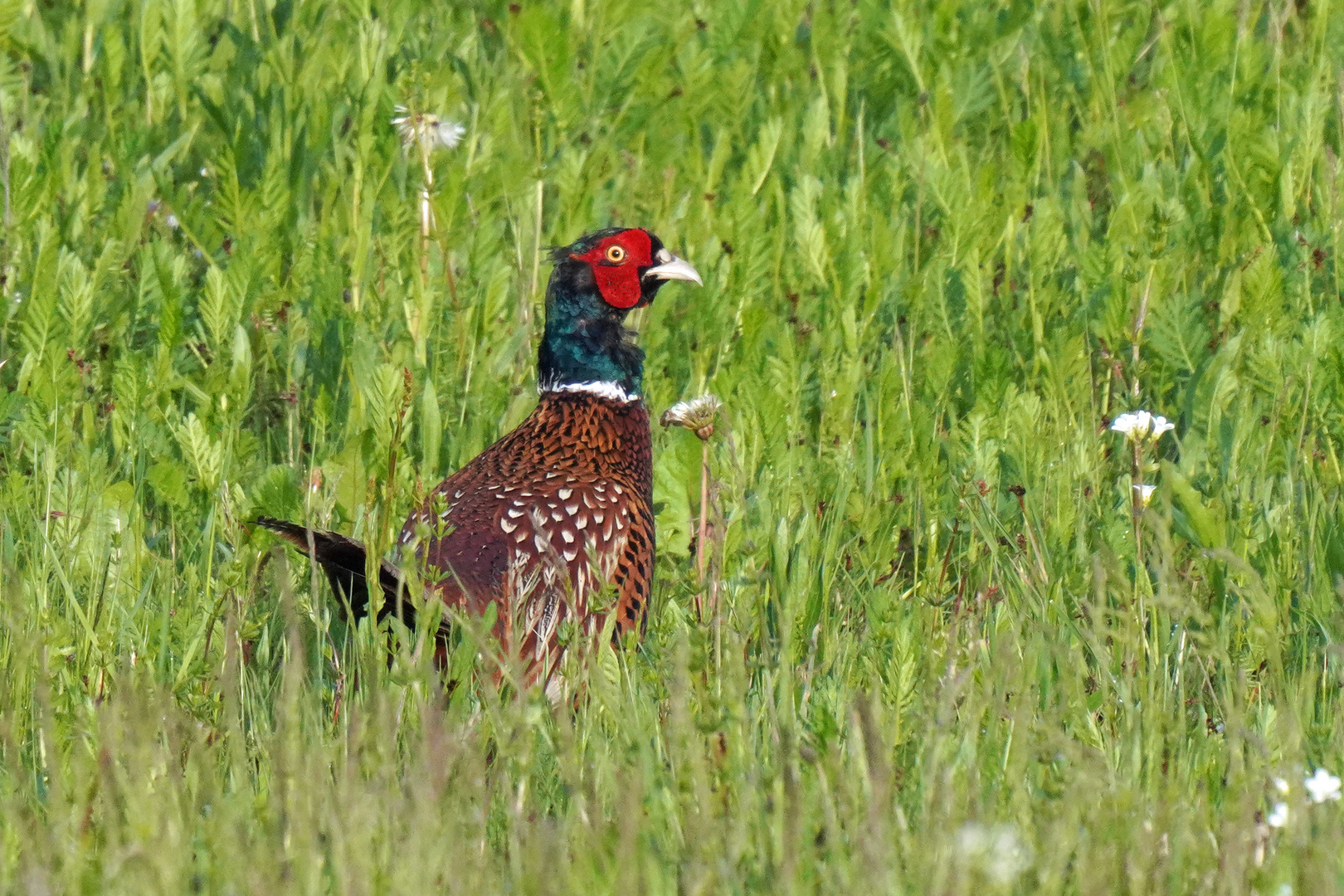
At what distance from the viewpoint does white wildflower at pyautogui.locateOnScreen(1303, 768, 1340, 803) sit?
9.38 ft

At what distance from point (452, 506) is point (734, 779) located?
1753 millimetres

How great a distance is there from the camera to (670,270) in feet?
16.5

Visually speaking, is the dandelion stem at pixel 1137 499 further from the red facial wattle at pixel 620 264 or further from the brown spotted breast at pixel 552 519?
the red facial wattle at pixel 620 264

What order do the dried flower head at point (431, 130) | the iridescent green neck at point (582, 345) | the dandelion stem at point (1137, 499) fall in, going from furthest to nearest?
the dried flower head at point (431, 130)
the iridescent green neck at point (582, 345)
the dandelion stem at point (1137, 499)

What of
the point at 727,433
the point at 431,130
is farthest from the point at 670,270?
the point at 431,130

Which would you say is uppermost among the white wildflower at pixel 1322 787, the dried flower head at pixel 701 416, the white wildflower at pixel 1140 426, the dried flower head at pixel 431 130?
the dried flower head at pixel 431 130

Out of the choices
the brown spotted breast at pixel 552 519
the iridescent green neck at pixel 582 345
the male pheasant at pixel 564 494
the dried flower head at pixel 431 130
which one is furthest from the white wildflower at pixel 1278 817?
the dried flower head at pixel 431 130

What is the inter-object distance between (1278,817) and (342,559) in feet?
6.25

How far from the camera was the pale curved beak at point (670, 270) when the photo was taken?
5009 mm

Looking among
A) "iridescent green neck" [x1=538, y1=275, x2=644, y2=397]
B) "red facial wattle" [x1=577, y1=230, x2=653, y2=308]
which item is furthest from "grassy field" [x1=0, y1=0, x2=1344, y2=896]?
"red facial wattle" [x1=577, y1=230, x2=653, y2=308]

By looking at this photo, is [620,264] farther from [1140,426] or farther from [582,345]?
[1140,426]

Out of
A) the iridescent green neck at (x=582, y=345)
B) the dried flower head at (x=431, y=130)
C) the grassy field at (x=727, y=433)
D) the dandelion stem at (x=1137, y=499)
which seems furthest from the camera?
the dried flower head at (x=431, y=130)

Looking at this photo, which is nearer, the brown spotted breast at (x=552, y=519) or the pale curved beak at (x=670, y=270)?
the brown spotted breast at (x=552, y=519)

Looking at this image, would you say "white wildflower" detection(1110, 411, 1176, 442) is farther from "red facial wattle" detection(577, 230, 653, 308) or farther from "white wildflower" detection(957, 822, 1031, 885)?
"white wildflower" detection(957, 822, 1031, 885)
